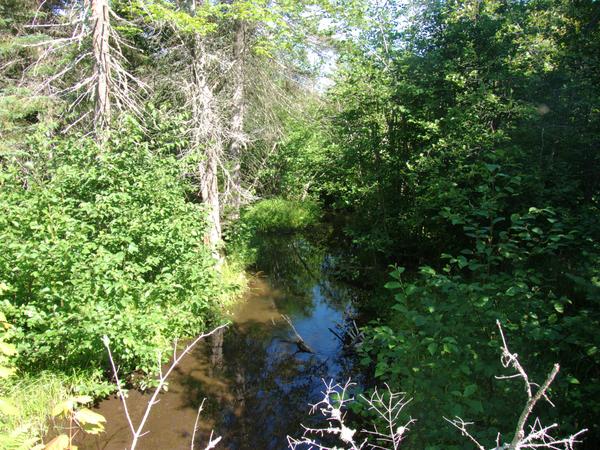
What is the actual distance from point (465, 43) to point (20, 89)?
32.4 ft

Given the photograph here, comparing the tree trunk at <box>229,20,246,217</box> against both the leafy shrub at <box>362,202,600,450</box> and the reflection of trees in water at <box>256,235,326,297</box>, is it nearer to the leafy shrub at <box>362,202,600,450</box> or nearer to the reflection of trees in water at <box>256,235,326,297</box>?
the reflection of trees in water at <box>256,235,326,297</box>

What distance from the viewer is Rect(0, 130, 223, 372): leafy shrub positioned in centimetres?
485

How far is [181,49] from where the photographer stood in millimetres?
9250

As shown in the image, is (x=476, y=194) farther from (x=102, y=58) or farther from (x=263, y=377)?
(x=102, y=58)

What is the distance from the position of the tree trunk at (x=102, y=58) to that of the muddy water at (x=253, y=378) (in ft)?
14.1

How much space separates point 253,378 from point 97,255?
302cm

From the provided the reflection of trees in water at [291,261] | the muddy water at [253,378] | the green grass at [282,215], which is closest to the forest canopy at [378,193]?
the muddy water at [253,378]

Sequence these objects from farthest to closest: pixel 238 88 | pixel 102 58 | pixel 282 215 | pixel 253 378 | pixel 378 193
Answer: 1. pixel 282 215
2. pixel 238 88
3. pixel 378 193
4. pixel 102 58
5. pixel 253 378

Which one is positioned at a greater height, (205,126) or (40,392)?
(205,126)

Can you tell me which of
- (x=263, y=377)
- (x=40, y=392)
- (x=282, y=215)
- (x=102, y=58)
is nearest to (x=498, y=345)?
(x=263, y=377)

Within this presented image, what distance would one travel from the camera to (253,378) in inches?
256

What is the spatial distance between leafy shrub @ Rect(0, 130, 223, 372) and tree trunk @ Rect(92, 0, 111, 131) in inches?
26.5

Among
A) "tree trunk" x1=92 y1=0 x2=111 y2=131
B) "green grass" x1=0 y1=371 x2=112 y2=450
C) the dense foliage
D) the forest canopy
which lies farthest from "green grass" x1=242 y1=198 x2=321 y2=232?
"green grass" x1=0 y1=371 x2=112 y2=450

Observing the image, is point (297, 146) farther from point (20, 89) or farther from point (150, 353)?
point (150, 353)
